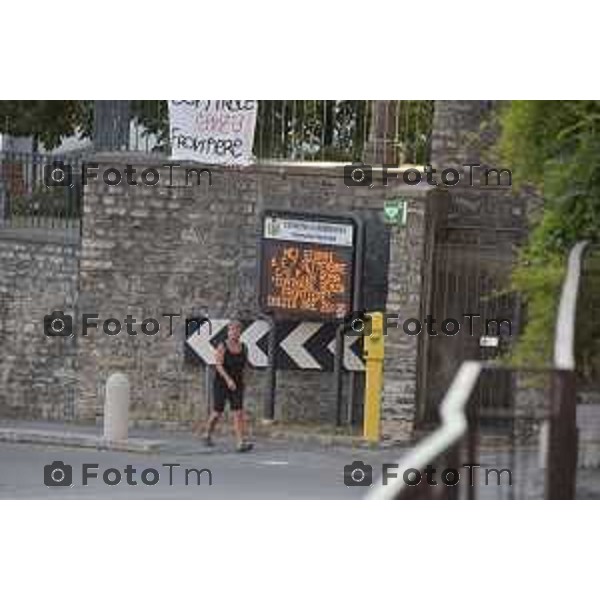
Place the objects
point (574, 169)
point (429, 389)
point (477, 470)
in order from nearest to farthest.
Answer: point (477, 470) → point (574, 169) → point (429, 389)

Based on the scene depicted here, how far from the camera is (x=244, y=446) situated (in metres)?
8.03

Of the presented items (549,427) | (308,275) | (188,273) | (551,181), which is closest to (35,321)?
(188,273)

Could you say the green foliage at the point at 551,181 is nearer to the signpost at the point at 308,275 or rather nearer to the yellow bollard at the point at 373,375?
the yellow bollard at the point at 373,375

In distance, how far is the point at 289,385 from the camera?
8.73m

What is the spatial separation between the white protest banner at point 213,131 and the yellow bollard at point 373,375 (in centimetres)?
85

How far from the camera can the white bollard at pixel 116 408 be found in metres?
8.00

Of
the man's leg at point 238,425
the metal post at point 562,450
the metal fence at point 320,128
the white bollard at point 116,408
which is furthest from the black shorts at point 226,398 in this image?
the metal post at point 562,450

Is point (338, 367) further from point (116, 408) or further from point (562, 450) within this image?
point (562, 450)

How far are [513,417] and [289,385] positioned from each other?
174 cm

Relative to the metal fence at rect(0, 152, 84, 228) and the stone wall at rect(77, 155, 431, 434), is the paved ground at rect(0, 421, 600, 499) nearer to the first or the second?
the stone wall at rect(77, 155, 431, 434)

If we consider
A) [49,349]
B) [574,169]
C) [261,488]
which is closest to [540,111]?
[574,169]
